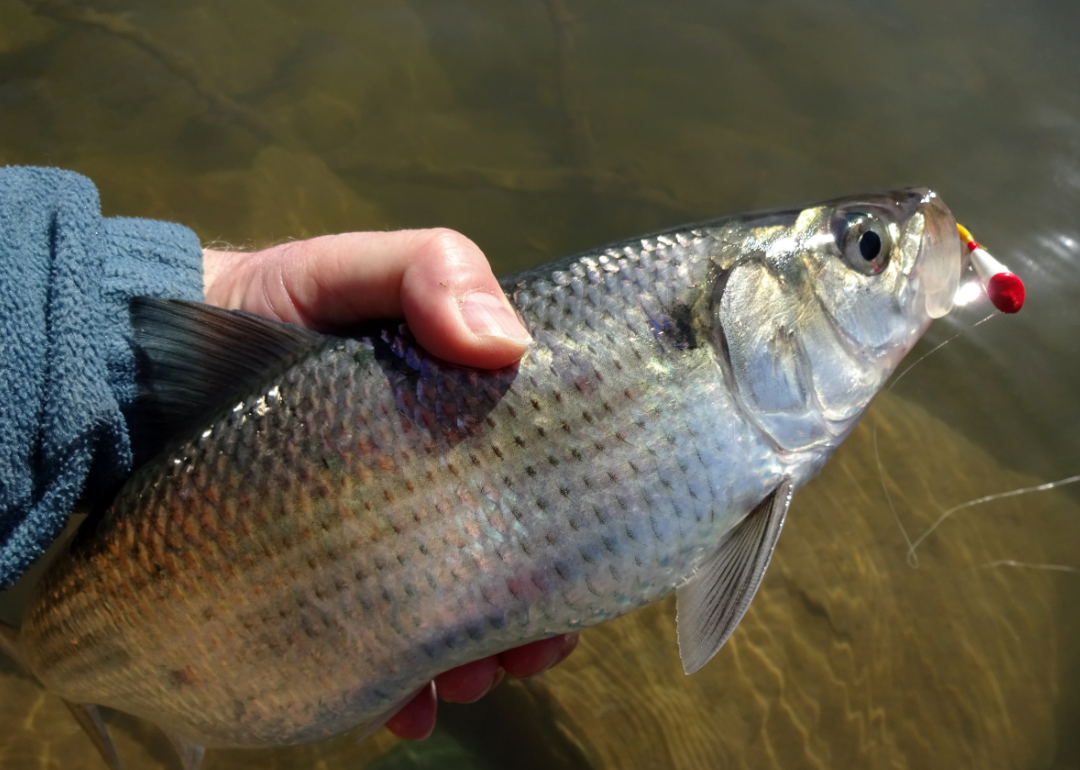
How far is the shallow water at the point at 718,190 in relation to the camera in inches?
143

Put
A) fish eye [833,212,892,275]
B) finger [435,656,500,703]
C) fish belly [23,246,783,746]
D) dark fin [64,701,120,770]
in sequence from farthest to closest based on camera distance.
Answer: finger [435,656,500,703], dark fin [64,701,120,770], fish eye [833,212,892,275], fish belly [23,246,783,746]

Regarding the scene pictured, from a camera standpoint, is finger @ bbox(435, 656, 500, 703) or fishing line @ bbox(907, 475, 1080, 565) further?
fishing line @ bbox(907, 475, 1080, 565)

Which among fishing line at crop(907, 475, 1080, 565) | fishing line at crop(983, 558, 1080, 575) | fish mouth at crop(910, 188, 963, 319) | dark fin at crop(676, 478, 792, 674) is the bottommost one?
fishing line at crop(983, 558, 1080, 575)


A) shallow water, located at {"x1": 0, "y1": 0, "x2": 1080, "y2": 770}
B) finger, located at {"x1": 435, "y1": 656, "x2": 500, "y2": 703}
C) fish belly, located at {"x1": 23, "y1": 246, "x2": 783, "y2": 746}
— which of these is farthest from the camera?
shallow water, located at {"x1": 0, "y1": 0, "x2": 1080, "y2": 770}

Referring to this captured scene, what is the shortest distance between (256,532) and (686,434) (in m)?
1.12

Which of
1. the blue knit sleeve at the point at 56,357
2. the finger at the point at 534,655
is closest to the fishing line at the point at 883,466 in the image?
the finger at the point at 534,655

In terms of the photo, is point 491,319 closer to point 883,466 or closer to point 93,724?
point 93,724

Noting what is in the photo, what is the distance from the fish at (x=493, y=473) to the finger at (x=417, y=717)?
32.4 inches

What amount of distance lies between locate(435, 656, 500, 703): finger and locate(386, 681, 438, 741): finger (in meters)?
0.08

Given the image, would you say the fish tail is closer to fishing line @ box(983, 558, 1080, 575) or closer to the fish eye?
the fish eye

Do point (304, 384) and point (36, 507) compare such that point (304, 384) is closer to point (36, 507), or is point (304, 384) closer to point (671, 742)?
point (36, 507)

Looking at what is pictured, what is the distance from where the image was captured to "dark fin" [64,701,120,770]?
94.0 inches

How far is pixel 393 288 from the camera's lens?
2.39 meters

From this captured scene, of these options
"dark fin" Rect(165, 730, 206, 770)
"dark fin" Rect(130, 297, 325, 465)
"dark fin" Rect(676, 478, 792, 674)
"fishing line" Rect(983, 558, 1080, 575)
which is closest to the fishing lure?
"dark fin" Rect(676, 478, 792, 674)
